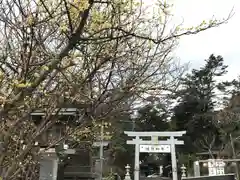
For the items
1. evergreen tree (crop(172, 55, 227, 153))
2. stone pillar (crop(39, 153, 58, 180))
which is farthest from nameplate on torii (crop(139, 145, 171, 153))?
evergreen tree (crop(172, 55, 227, 153))

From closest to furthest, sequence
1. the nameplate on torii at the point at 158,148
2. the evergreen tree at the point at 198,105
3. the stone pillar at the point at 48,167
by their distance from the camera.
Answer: the stone pillar at the point at 48,167 < the nameplate on torii at the point at 158,148 < the evergreen tree at the point at 198,105

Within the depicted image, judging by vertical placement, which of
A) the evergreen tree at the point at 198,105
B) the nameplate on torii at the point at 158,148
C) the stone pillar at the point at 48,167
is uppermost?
the evergreen tree at the point at 198,105

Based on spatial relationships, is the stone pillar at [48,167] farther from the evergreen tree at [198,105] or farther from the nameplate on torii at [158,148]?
the evergreen tree at [198,105]

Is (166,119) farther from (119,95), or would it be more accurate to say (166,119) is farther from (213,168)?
(119,95)

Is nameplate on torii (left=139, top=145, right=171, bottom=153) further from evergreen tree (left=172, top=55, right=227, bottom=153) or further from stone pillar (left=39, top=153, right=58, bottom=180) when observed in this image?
evergreen tree (left=172, top=55, right=227, bottom=153)

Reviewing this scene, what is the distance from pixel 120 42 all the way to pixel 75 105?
1067 mm

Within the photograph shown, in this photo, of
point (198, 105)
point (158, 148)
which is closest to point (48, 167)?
point (158, 148)

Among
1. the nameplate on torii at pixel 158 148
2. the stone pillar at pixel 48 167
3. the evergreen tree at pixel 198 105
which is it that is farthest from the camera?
the evergreen tree at pixel 198 105

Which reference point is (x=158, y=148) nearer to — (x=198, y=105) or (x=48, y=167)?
(x=48, y=167)

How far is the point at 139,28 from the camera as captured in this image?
12.6ft

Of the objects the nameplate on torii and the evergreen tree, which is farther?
the evergreen tree

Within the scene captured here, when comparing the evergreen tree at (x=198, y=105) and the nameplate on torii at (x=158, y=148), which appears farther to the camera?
the evergreen tree at (x=198, y=105)

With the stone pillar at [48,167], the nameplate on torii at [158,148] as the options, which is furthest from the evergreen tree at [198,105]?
the stone pillar at [48,167]

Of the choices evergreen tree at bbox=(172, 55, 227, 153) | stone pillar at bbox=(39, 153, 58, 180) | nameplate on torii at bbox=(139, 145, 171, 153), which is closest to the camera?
stone pillar at bbox=(39, 153, 58, 180)
